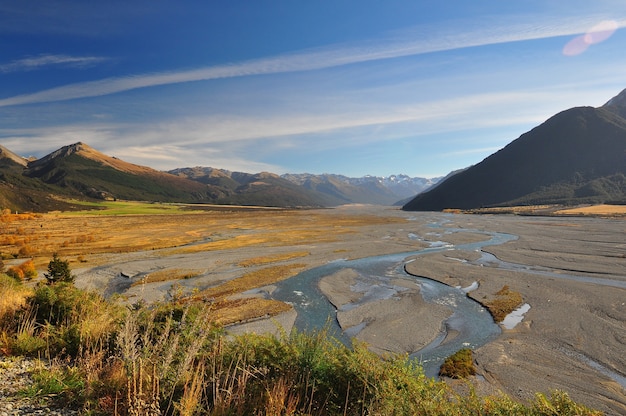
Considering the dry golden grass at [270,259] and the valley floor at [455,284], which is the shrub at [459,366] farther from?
the dry golden grass at [270,259]

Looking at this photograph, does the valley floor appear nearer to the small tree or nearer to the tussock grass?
the tussock grass

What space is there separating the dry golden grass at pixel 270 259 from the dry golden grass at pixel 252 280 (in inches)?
144

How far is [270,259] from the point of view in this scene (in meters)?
45.1

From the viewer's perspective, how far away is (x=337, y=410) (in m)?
7.29

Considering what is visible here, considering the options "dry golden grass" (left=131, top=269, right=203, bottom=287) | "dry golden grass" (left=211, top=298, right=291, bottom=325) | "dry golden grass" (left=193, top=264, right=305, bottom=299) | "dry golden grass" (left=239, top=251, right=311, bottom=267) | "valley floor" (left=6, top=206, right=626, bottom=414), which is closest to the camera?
"valley floor" (left=6, top=206, right=626, bottom=414)

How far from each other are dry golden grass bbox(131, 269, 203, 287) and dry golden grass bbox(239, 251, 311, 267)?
652cm

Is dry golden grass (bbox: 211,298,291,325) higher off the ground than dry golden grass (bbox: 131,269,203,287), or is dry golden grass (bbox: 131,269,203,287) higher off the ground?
dry golden grass (bbox: 131,269,203,287)

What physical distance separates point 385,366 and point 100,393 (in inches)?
254

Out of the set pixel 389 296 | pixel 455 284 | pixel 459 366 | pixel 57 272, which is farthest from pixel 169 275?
pixel 459 366

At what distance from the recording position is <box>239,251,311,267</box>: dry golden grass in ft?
139

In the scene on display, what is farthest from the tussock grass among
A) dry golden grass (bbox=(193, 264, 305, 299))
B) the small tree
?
the small tree

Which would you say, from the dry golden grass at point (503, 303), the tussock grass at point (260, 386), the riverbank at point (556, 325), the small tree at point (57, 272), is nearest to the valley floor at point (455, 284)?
the riverbank at point (556, 325)

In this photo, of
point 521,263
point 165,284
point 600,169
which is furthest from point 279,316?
point 600,169

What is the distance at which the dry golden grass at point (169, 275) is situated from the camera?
3334cm
